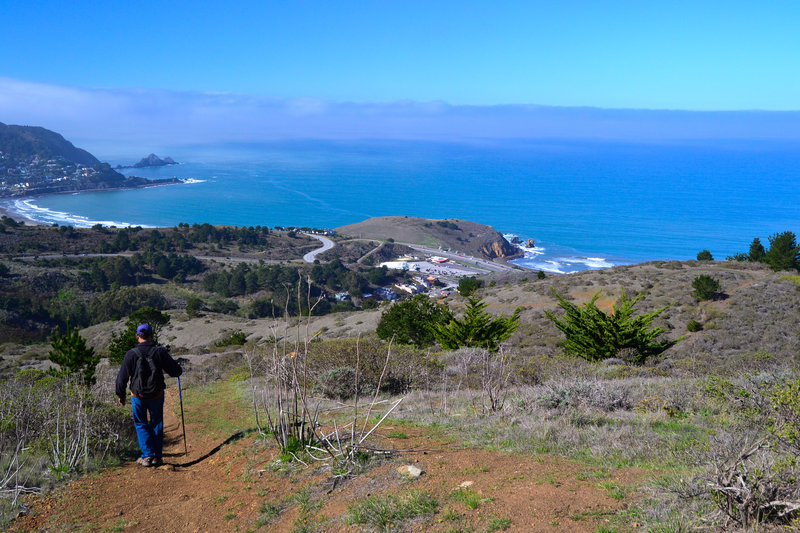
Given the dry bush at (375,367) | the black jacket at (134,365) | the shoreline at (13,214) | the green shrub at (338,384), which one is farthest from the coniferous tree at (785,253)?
the shoreline at (13,214)

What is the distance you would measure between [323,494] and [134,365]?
2668 millimetres

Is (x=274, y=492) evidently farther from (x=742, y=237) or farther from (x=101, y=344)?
(x=742, y=237)

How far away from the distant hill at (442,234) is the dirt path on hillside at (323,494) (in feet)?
292

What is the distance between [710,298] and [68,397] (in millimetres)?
26161

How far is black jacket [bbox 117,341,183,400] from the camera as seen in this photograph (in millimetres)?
5355

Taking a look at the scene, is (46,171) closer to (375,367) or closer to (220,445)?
(375,367)

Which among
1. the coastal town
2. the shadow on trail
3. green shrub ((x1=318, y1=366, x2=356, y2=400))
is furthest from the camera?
the coastal town

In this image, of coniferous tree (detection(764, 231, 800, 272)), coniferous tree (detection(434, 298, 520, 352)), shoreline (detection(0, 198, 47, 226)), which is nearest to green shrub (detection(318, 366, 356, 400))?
coniferous tree (detection(434, 298, 520, 352))

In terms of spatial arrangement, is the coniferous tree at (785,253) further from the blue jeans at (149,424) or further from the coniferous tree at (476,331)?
the blue jeans at (149,424)

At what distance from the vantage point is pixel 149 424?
18.0 ft

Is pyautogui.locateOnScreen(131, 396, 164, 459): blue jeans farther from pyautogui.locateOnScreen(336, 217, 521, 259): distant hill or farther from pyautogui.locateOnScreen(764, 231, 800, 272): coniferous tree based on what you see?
pyautogui.locateOnScreen(336, 217, 521, 259): distant hill

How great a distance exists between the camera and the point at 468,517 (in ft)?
11.2

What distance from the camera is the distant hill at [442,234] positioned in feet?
312

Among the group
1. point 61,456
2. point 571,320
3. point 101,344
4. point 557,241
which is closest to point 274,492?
point 61,456
